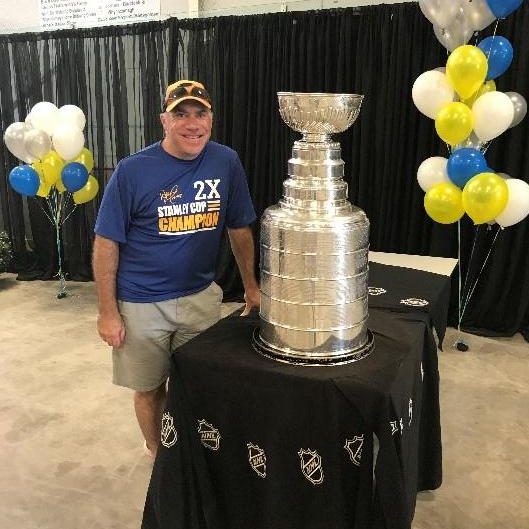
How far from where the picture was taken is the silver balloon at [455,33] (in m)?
2.93

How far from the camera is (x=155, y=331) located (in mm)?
1818

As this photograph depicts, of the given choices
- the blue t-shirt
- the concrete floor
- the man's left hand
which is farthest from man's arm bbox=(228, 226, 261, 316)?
the concrete floor

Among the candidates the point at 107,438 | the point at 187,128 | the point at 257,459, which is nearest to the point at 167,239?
the point at 187,128

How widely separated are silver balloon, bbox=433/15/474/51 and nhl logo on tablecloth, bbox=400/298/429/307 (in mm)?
1855

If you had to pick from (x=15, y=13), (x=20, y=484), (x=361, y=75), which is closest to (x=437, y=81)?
(x=361, y=75)

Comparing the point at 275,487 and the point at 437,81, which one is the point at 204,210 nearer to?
the point at 275,487

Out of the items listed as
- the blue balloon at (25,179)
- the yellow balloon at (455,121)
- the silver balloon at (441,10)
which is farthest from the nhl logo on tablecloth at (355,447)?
the blue balloon at (25,179)

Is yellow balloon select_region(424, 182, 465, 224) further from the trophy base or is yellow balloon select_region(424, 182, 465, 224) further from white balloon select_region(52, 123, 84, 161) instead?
white balloon select_region(52, 123, 84, 161)

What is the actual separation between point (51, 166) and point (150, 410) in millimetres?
2670

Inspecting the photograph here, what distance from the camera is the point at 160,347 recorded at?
1.87 meters

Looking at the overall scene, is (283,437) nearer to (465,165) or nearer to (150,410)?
(150,410)

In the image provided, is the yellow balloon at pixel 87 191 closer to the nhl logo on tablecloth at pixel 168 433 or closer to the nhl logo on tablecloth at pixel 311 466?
the nhl logo on tablecloth at pixel 168 433

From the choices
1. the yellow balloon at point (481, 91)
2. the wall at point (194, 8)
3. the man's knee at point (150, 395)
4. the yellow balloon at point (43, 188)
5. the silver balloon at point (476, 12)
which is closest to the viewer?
the man's knee at point (150, 395)

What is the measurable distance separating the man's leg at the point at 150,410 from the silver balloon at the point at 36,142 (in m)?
2.58
